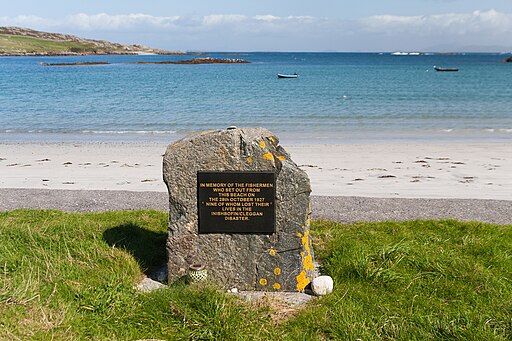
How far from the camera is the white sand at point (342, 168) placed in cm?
1269

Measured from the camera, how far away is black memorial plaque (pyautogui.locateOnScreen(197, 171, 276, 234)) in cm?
620

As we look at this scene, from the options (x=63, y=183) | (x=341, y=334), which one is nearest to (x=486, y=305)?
(x=341, y=334)

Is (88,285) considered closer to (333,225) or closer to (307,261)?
(307,261)

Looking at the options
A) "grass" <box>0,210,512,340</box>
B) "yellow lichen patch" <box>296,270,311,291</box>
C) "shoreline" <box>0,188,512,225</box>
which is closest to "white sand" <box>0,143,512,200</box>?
"shoreline" <box>0,188,512,225</box>

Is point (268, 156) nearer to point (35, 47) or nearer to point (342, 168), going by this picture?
point (342, 168)

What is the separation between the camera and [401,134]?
2253cm

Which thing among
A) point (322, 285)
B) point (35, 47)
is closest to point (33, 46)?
point (35, 47)

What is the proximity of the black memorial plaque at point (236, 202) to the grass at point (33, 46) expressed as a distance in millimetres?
163011

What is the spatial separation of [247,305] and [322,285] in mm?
1012

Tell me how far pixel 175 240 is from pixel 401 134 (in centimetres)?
1788

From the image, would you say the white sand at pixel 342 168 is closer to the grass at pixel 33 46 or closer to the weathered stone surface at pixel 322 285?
the weathered stone surface at pixel 322 285

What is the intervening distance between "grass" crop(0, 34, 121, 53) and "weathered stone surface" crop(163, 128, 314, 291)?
163 meters

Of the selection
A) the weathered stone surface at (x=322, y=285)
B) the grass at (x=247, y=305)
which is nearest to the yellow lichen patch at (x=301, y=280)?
the weathered stone surface at (x=322, y=285)

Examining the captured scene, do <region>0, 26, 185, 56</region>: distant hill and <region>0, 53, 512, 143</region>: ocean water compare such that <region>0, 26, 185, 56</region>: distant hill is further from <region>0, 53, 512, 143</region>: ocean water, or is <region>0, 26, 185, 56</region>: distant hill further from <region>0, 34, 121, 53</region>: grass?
<region>0, 53, 512, 143</region>: ocean water
